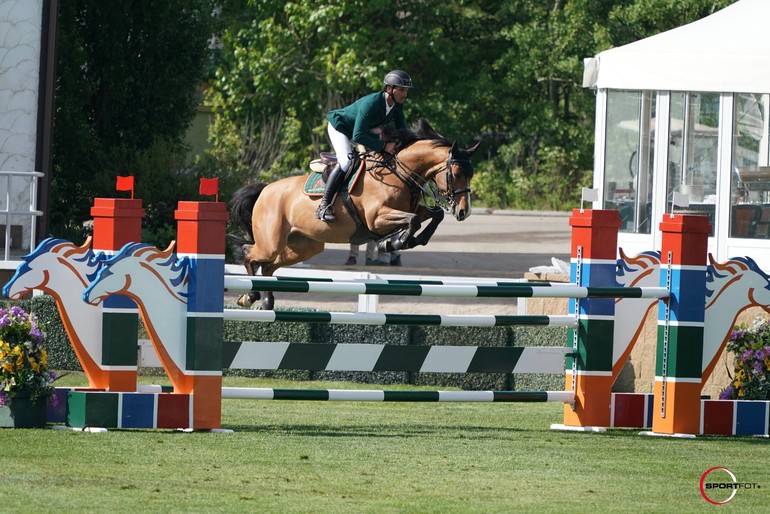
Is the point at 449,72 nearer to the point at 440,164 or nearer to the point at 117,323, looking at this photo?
the point at 440,164

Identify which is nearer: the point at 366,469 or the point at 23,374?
the point at 366,469

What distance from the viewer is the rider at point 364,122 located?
10.3 m

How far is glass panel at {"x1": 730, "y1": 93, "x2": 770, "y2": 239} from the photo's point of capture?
12.9 meters

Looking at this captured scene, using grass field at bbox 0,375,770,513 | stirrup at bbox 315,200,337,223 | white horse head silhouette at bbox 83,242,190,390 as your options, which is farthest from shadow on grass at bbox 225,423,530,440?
stirrup at bbox 315,200,337,223

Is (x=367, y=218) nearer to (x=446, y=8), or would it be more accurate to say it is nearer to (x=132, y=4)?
(x=132, y=4)

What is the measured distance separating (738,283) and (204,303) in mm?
3063

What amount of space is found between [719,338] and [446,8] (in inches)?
884

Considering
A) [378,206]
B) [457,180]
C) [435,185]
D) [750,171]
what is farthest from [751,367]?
[750,171]

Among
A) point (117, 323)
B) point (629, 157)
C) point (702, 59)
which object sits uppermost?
point (702, 59)

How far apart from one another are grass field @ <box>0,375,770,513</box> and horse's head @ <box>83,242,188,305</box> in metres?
0.73

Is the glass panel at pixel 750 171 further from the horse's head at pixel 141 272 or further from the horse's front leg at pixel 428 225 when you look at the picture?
the horse's head at pixel 141 272

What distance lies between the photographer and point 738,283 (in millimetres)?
7812

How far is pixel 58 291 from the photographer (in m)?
7.21

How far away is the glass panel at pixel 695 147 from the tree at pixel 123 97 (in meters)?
5.92
